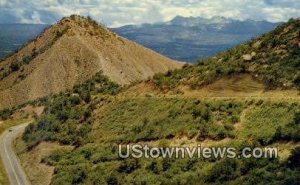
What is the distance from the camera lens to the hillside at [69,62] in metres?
165

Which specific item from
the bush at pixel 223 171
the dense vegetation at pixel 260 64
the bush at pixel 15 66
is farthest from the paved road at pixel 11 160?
the bush at pixel 15 66

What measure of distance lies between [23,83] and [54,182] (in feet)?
354

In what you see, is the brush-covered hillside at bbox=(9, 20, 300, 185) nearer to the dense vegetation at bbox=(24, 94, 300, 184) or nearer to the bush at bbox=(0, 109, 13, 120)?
the dense vegetation at bbox=(24, 94, 300, 184)

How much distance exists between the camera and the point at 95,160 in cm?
6412

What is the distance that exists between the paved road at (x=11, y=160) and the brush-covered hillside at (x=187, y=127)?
1.16m

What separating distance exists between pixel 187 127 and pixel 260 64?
1628 centimetres

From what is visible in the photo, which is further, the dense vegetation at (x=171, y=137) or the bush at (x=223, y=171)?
the dense vegetation at (x=171, y=137)

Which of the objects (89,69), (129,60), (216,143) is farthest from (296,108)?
(129,60)

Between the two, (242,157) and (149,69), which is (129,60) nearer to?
(149,69)

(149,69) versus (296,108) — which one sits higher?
(296,108)

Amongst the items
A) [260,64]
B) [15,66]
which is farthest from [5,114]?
[260,64]

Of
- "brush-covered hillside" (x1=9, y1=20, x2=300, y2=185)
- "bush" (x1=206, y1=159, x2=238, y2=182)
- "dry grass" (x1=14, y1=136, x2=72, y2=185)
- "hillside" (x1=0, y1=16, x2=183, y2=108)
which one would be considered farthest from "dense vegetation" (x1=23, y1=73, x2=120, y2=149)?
"hillside" (x1=0, y1=16, x2=183, y2=108)

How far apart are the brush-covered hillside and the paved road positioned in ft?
3.82

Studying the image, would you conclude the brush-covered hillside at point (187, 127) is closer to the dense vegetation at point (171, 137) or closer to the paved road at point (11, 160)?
the dense vegetation at point (171, 137)
